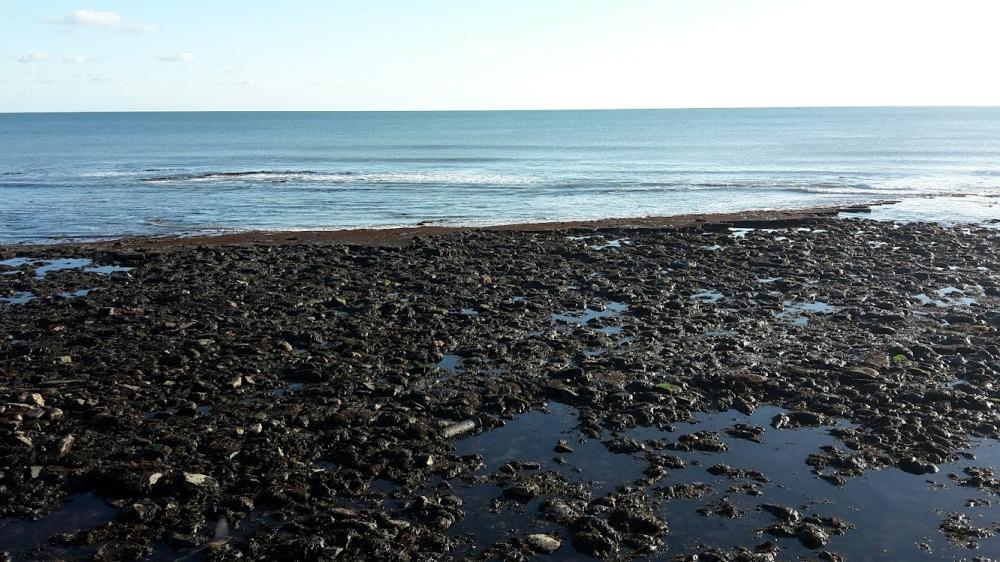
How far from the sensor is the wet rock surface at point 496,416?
10086mm

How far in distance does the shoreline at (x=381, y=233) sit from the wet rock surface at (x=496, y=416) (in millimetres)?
7098

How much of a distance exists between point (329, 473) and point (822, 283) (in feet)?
55.7

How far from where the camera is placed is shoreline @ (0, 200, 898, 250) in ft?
104

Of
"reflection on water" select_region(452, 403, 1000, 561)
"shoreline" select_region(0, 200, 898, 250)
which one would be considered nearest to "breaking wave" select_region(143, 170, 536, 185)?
"shoreline" select_region(0, 200, 898, 250)

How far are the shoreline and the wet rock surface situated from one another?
23.3ft

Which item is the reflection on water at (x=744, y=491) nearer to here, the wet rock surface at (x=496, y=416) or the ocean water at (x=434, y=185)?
the wet rock surface at (x=496, y=416)

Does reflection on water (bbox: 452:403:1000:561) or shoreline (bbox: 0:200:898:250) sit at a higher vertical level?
shoreline (bbox: 0:200:898:250)

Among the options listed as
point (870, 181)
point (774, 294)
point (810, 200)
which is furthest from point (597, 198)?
point (774, 294)

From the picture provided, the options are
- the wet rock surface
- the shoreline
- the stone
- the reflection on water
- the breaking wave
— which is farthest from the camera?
the breaking wave

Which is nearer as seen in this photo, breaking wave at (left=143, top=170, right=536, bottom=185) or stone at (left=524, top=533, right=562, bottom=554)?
stone at (left=524, top=533, right=562, bottom=554)

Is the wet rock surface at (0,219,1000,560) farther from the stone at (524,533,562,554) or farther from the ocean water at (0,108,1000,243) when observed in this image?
the ocean water at (0,108,1000,243)

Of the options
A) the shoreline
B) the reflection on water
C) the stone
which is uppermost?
the shoreline

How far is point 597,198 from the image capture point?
170 ft

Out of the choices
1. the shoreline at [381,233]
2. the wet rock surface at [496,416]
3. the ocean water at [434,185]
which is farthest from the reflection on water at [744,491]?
the ocean water at [434,185]
